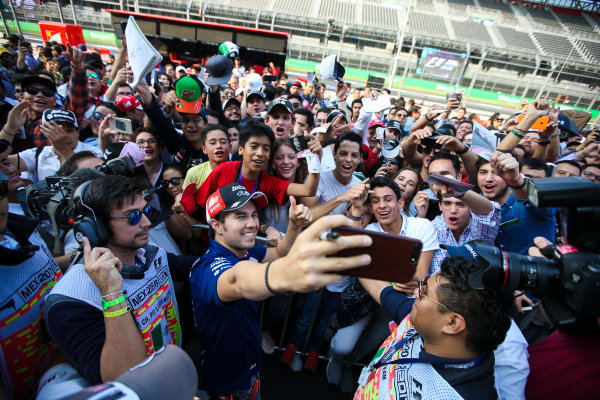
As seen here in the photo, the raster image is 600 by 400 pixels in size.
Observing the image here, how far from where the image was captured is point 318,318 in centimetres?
290

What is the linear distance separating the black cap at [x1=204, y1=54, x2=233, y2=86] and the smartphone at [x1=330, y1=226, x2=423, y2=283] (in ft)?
16.1

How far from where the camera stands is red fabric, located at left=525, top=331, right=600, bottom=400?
4.35 feet

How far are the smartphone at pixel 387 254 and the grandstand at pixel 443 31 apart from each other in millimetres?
17483

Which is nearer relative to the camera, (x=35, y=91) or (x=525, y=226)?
(x=525, y=226)

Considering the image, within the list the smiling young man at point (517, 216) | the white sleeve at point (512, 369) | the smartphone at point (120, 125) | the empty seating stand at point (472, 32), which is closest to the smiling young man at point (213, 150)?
the smartphone at point (120, 125)

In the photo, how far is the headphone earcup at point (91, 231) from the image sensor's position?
1.41 m

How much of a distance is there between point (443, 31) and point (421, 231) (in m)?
38.2

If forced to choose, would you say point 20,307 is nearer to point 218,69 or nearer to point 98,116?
point 98,116

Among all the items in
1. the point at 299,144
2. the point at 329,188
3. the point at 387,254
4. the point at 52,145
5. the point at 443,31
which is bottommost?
the point at 329,188

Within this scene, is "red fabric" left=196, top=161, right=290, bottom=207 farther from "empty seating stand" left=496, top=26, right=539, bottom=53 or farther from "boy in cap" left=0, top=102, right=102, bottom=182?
"empty seating stand" left=496, top=26, right=539, bottom=53

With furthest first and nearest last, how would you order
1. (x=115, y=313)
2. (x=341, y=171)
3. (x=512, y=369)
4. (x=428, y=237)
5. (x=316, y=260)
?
1. (x=341, y=171)
2. (x=428, y=237)
3. (x=512, y=369)
4. (x=115, y=313)
5. (x=316, y=260)

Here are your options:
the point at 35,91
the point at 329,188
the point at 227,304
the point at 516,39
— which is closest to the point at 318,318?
the point at 329,188

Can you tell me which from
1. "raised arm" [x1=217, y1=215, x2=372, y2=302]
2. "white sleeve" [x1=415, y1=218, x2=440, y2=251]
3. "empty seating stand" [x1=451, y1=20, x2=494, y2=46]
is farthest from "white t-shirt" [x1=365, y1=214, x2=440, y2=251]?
"empty seating stand" [x1=451, y1=20, x2=494, y2=46]

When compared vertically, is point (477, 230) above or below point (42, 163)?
above
